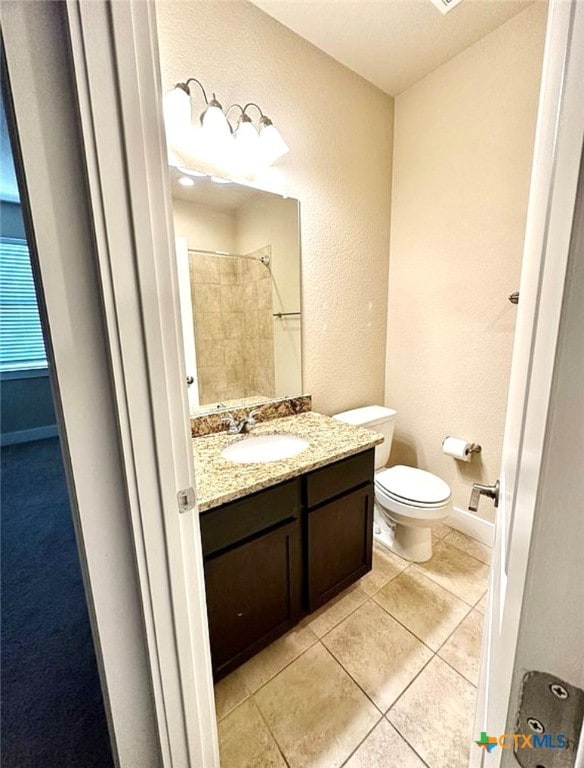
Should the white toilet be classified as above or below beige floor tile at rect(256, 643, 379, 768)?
above

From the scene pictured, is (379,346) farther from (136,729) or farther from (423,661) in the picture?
(136,729)

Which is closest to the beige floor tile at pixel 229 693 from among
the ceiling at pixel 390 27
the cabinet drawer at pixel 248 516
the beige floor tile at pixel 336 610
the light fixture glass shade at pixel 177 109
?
the beige floor tile at pixel 336 610

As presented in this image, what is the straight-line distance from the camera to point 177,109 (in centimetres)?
121

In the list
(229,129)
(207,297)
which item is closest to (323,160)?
(229,129)

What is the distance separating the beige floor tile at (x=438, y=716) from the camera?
1.00 m

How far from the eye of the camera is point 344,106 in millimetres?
1712

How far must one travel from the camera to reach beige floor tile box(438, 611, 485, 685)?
1.24 meters

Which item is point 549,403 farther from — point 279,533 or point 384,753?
point 384,753

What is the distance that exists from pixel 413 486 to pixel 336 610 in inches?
28.4

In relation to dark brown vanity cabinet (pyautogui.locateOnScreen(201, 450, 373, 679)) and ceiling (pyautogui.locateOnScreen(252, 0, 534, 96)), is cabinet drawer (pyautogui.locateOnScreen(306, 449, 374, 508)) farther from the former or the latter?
ceiling (pyautogui.locateOnScreen(252, 0, 534, 96))

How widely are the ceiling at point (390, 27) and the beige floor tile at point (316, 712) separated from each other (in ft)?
9.07

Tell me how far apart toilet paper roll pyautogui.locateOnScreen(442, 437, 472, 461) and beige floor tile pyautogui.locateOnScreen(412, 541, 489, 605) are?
56cm

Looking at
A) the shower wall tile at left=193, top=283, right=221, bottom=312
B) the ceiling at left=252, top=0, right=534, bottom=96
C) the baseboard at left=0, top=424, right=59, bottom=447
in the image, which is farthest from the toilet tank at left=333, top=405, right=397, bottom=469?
the baseboard at left=0, top=424, right=59, bottom=447

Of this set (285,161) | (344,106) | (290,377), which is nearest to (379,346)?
(290,377)
